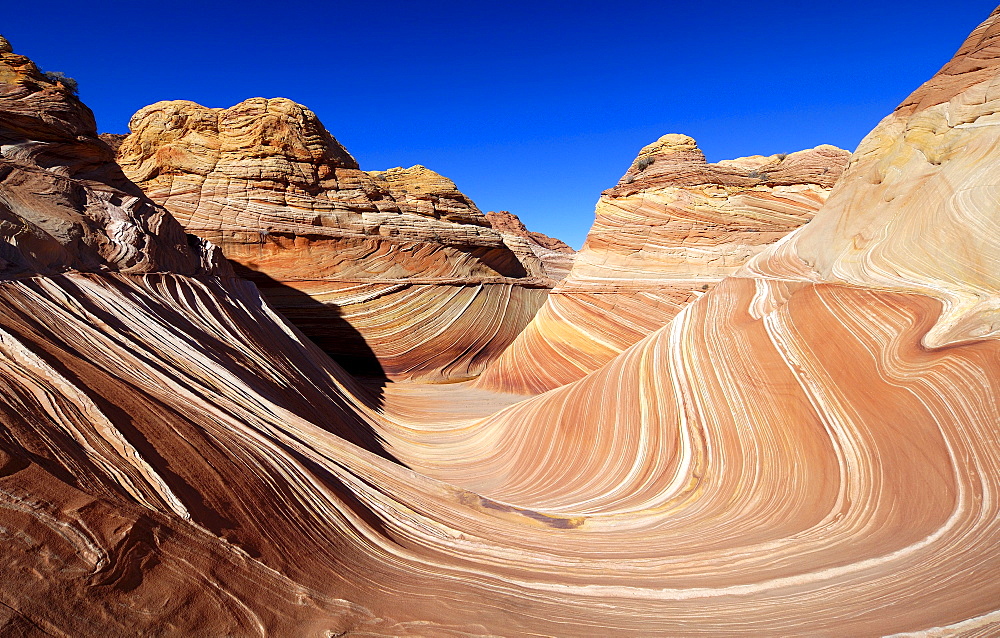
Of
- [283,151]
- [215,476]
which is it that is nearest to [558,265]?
[283,151]

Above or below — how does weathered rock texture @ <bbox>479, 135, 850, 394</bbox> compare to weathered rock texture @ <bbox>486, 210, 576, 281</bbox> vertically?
below

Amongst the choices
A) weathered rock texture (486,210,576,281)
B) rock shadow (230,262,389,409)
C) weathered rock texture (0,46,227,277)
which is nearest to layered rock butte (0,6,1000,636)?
weathered rock texture (0,46,227,277)

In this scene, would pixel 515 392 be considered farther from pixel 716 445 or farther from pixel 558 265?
pixel 558 265

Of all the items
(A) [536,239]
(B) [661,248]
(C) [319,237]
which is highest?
(A) [536,239]

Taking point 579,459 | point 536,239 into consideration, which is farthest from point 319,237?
point 536,239

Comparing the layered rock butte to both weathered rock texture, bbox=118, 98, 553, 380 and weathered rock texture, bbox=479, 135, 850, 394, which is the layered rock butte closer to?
weathered rock texture, bbox=479, 135, 850, 394

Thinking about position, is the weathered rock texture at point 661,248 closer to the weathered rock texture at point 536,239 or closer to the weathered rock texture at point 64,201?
the weathered rock texture at point 64,201

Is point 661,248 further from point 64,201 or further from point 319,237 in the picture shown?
point 64,201
